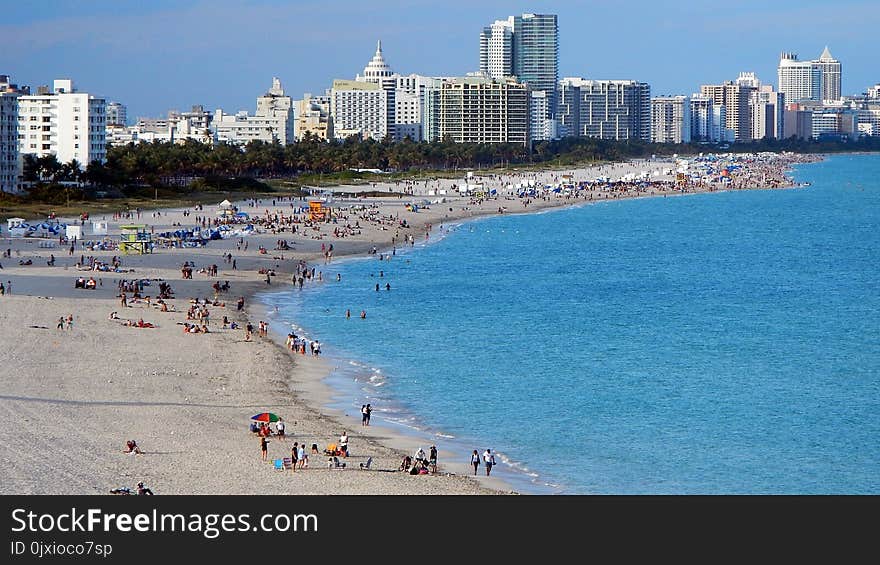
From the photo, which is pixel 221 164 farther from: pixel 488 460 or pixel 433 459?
pixel 488 460

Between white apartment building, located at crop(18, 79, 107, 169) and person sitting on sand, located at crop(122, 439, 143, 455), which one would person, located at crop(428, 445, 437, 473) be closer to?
person sitting on sand, located at crop(122, 439, 143, 455)

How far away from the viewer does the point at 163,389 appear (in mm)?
28828

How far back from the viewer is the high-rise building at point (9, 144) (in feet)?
286

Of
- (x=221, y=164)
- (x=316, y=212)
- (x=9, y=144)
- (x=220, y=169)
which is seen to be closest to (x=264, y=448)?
(x=316, y=212)

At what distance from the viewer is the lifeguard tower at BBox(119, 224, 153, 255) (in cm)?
5553

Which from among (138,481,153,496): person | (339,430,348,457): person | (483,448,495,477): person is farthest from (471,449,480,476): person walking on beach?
(138,481,153,496): person

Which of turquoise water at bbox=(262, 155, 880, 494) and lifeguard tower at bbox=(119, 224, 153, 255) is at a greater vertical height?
lifeguard tower at bbox=(119, 224, 153, 255)

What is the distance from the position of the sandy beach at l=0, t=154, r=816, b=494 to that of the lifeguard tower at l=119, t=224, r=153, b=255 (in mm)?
614

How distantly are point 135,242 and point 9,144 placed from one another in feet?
121
